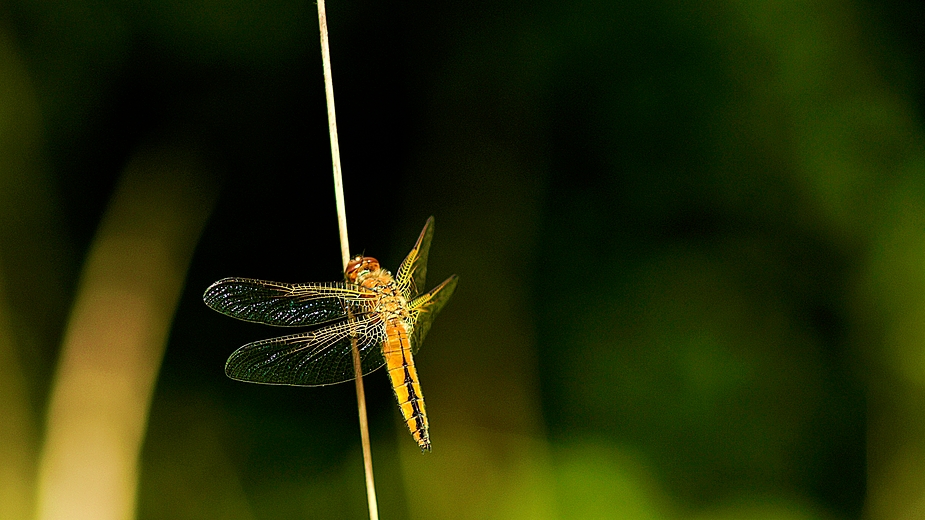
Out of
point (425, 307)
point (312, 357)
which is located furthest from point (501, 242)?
point (312, 357)

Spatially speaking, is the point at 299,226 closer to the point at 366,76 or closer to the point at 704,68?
the point at 366,76

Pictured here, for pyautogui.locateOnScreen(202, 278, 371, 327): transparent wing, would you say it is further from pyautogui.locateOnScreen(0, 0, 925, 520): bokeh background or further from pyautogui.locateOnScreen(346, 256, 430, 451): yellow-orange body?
pyautogui.locateOnScreen(0, 0, 925, 520): bokeh background

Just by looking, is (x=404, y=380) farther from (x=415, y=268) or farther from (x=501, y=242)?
(x=501, y=242)

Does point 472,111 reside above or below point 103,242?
above

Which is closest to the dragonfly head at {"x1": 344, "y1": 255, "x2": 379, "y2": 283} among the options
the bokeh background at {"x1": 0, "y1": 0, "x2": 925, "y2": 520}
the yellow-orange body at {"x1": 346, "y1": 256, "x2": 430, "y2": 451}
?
the yellow-orange body at {"x1": 346, "y1": 256, "x2": 430, "y2": 451}

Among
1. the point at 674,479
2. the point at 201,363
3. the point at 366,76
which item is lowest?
the point at 674,479

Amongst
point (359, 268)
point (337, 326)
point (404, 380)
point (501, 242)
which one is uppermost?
point (501, 242)

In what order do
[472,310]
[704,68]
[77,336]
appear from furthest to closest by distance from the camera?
[472,310], [704,68], [77,336]

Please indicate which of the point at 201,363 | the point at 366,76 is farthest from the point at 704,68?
the point at 201,363
